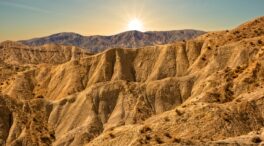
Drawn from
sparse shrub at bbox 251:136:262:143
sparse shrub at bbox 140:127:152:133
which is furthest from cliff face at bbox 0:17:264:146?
sparse shrub at bbox 140:127:152:133

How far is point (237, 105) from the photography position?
4828cm

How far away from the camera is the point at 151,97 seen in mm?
70312

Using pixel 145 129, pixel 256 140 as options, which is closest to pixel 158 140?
pixel 145 129

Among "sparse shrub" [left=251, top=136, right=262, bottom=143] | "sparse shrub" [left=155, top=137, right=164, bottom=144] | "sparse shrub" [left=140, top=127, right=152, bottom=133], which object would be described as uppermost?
"sparse shrub" [left=140, top=127, right=152, bottom=133]

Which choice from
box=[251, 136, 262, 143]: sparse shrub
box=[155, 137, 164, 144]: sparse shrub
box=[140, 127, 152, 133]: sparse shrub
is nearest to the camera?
box=[251, 136, 262, 143]: sparse shrub

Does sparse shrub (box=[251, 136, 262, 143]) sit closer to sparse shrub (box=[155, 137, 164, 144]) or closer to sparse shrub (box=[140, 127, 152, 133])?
sparse shrub (box=[155, 137, 164, 144])

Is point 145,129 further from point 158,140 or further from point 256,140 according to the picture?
point 256,140

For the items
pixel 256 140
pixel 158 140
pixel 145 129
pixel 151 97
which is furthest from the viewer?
pixel 151 97

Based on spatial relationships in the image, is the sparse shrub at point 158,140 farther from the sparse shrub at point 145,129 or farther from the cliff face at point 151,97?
the sparse shrub at point 145,129

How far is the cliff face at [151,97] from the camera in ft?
146

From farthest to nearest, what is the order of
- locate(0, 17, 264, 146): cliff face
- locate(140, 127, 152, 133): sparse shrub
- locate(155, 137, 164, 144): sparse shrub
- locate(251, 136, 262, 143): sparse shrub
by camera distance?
locate(0, 17, 264, 146): cliff face
locate(140, 127, 152, 133): sparse shrub
locate(155, 137, 164, 144): sparse shrub
locate(251, 136, 262, 143): sparse shrub

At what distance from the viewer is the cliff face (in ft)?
146

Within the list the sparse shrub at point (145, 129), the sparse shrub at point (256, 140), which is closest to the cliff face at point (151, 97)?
the sparse shrub at point (256, 140)

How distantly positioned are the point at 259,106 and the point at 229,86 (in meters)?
12.4
